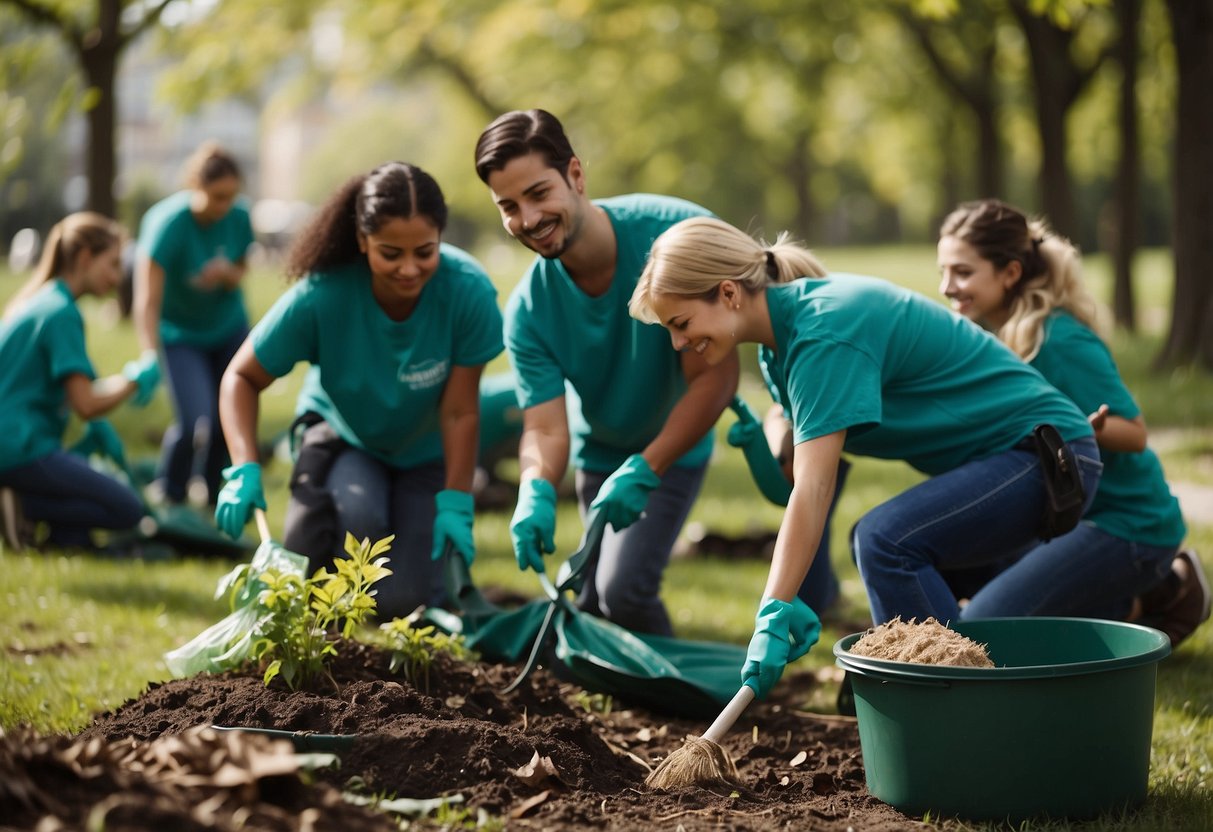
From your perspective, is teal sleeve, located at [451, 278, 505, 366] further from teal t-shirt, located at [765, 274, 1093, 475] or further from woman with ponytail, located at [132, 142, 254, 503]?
woman with ponytail, located at [132, 142, 254, 503]

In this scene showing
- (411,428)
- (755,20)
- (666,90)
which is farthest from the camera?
(666,90)

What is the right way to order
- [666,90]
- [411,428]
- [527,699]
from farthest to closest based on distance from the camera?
1. [666,90]
2. [411,428]
3. [527,699]

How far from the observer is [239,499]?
413cm

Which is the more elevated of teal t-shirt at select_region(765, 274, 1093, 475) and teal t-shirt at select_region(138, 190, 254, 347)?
teal t-shirt at select_region(138, 190, 254, 347)

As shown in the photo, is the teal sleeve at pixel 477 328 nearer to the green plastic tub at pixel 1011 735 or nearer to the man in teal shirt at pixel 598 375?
the man in teal shirt at pixel 598 375

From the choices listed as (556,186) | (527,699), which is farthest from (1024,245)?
(527,699)

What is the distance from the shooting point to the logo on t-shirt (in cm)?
448

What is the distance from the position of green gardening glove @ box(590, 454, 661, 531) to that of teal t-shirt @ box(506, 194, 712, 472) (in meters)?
0.38

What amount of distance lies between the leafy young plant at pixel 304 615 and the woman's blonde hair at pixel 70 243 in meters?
3.22

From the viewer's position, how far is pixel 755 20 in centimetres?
1748

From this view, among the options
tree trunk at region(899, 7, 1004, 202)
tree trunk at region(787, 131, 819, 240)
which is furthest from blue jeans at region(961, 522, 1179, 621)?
tree trunk at region(787, 131, 819, 240)

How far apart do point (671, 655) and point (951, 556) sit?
1.08 meters

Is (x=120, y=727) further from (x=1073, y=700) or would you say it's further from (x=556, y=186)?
(x=1073, y=700)

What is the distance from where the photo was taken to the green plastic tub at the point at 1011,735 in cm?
280
